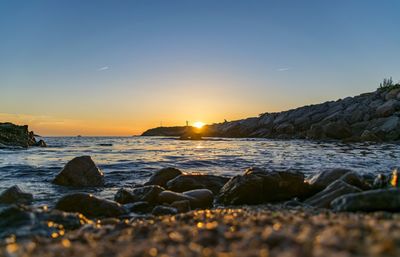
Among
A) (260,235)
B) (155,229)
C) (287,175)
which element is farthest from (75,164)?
(260,235)

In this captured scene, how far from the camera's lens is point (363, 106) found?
162 feet

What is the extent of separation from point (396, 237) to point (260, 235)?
105 centimetres

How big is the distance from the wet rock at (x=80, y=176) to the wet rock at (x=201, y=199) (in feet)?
14.4

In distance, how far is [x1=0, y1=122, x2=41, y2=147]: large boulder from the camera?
35000 millimetres

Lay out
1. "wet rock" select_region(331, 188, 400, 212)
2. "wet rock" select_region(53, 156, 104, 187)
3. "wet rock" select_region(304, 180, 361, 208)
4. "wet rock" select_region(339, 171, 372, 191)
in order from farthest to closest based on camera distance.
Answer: "wet rock" select_region(53, 156, 104, 187) → "wet rock" select_region(339, 171, 372, 191) → "wet rock" select_region(304, 180, 361, 208) → "wet rock" select_region(331, 188, 400, 212)

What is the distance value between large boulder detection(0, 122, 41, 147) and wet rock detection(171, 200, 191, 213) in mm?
30499

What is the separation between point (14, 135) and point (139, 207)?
34.7m

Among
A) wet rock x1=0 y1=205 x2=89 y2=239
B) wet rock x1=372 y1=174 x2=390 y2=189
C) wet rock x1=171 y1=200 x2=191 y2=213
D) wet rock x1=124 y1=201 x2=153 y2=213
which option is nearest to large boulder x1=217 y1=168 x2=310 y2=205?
wet rock x1=171 y1=200 x2=191 y2=213

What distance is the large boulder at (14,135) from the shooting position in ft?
115

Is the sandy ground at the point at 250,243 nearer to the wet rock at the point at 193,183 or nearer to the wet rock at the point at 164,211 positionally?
the wet rock at the point at 164,211

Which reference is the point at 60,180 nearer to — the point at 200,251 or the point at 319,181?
the point at 319,181

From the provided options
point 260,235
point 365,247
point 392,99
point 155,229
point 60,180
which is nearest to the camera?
point 365,247

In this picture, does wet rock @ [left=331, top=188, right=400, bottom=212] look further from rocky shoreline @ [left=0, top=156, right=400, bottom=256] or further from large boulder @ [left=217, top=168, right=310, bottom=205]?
large boulder @ [left=217, top=168, right=310, bottom=205]

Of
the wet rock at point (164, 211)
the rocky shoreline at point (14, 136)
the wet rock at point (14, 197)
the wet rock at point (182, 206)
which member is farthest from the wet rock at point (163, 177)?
the rocky shoreline at point (14, 136)
